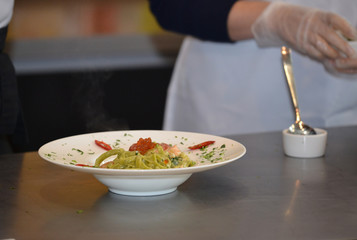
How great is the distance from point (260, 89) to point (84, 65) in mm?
A: 1798

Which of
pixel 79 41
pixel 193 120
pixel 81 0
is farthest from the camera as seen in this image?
pixel 81 0

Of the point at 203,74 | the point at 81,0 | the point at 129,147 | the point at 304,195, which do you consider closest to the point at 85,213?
the point at 129,147

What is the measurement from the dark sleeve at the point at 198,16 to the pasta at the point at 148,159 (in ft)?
3.25

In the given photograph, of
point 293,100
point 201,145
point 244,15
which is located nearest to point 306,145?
point 293,100

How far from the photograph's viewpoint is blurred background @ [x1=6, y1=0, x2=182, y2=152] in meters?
3.59

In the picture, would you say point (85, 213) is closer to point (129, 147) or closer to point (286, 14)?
point (129, 147)

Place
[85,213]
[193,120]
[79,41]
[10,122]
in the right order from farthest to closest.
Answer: [79,41] → [193,120] → [10,122] → [85,213]

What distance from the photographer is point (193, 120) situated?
2303mm

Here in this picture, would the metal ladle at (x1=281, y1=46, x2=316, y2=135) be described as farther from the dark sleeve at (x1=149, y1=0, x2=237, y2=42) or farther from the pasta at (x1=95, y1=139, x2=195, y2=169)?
the dark sleeve at (x1=149, y1=0, x2=237, y2=42)

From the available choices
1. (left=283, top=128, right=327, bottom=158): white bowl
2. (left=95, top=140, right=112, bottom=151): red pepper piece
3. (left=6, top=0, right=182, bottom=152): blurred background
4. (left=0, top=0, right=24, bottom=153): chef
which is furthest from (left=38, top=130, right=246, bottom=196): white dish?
(left=6, top=0, right=182, bottom=152): blurred background

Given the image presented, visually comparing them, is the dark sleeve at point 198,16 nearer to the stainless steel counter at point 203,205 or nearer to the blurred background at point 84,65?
the stainless steel counter at point 203,205

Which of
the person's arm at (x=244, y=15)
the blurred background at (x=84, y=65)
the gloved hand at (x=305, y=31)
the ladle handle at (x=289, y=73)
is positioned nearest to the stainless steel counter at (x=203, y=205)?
the ladle handle at (x=289, y=73)

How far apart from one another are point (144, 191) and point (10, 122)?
0.64 m

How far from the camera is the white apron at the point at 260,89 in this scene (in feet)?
6.97
